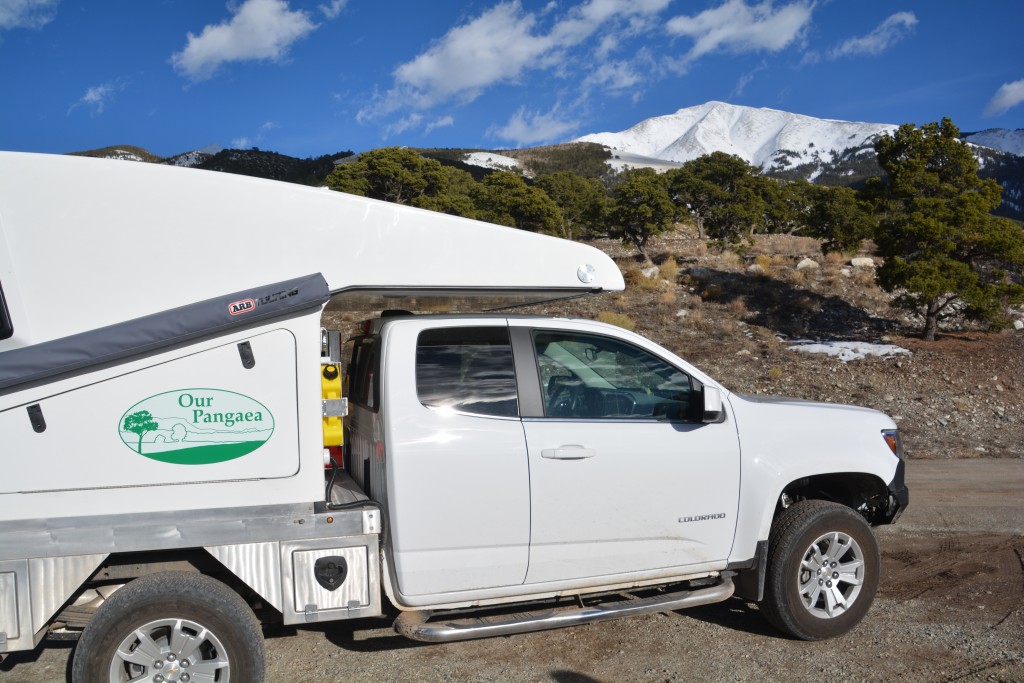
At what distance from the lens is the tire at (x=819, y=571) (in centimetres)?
489

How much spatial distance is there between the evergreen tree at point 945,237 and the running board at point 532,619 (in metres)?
14.8

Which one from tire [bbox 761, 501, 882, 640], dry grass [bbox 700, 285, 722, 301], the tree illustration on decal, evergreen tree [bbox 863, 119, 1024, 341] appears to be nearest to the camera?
the tree illustration on decal

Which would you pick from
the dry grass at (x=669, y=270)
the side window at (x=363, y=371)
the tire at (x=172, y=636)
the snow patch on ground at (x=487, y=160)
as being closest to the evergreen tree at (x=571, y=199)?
the dry grass at (x=669, y=270)

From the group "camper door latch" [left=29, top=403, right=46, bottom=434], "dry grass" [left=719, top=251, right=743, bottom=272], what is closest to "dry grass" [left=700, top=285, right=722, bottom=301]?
"dry grass" [left=719, top=251, right=743, bottom=272]

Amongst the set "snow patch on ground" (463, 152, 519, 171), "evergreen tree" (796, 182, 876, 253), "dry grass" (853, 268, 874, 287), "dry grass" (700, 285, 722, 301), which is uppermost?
"snow patch on ground" (463, 152, 519, 171)

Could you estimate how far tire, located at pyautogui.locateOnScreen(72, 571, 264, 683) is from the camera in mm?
3715

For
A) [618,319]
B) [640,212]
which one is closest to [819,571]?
[618,319]

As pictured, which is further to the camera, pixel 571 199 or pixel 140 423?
pixel 571 199

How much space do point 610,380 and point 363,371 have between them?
155 centimetres

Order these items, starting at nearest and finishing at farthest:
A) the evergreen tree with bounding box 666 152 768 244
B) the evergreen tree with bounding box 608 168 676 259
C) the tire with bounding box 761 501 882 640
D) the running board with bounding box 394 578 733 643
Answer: the running board with bounding box 394 578 733 643 < the tire with bounding box 761 501 882 640 < the evergreen tree with bounding box 608 168 676 259 < the evergreen tree with bounding box 666 152 768 244

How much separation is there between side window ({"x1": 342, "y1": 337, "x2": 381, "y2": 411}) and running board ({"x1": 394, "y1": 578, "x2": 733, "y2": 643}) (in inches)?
47.7

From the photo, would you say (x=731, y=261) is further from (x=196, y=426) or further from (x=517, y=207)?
(x=196, y=426)

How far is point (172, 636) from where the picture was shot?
3807 mm

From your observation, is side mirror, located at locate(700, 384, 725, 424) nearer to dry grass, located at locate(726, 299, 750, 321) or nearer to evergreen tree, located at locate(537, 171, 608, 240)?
dry grass, located at locate(726, 299, 750, 321)
